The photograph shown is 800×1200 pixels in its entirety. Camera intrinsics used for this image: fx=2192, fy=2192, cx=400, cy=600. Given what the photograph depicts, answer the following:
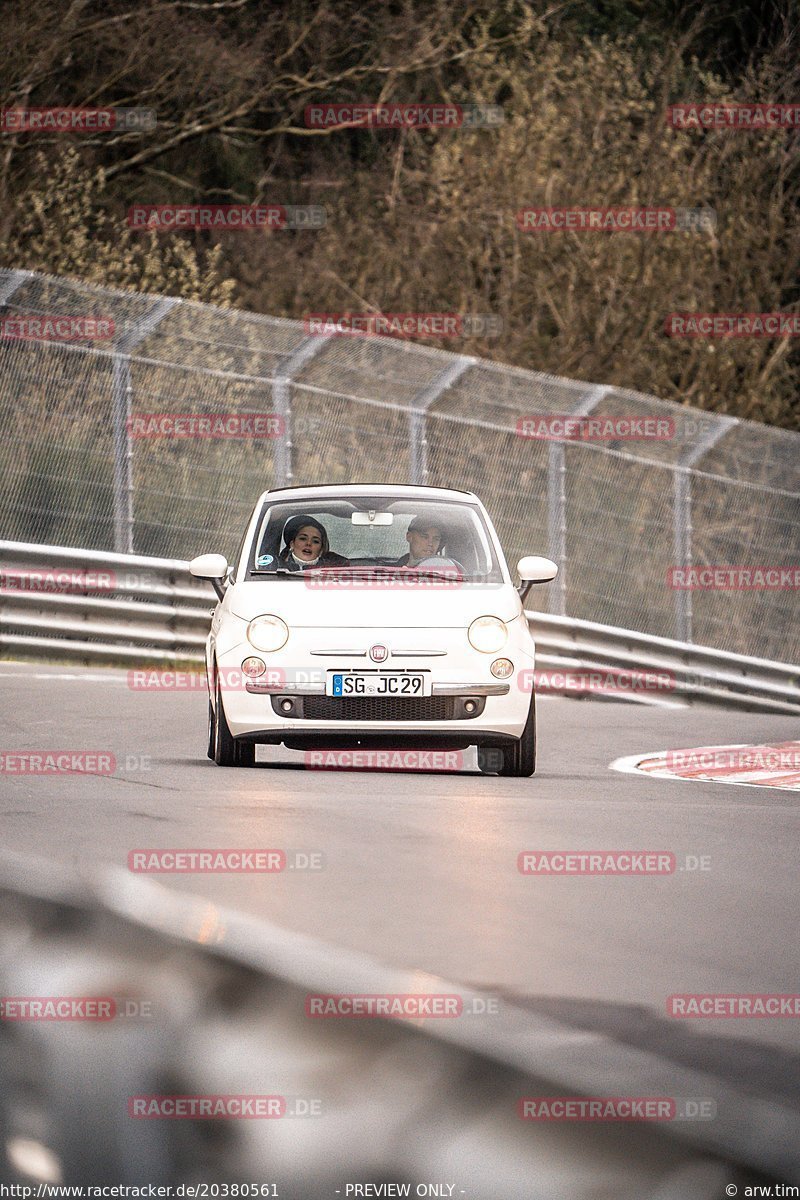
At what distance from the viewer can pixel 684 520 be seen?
19.7 meters

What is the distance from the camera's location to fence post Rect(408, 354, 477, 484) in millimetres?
19250

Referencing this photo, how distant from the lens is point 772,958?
6.72 meters

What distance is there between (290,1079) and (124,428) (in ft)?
51.4

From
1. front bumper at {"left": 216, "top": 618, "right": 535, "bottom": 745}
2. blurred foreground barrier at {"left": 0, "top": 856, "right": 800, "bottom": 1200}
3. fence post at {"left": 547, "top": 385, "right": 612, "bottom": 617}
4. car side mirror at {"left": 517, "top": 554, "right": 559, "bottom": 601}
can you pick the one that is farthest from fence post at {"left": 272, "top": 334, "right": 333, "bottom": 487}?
blurred foreground barrier at {"left": 0, "top": 856, "right": 800, "bottom": 1200}

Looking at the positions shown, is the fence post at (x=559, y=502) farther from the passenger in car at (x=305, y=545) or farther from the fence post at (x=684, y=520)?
the passenger in car at (x=305, y=545)

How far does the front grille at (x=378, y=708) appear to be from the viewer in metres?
10.9

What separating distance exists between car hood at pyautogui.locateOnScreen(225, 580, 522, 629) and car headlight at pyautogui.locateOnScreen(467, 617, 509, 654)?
0.12 ft

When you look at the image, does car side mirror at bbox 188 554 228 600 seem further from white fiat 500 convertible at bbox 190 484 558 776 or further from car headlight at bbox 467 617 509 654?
car headlight at bbox 467 617 509 654

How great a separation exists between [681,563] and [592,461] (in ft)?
4.01

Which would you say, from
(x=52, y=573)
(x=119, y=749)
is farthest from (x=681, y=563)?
(x=119, y=749)

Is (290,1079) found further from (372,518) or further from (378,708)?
(372,518)

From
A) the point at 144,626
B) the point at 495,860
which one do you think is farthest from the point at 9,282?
the point at 495,860

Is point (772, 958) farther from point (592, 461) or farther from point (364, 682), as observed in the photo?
point (592, 461)

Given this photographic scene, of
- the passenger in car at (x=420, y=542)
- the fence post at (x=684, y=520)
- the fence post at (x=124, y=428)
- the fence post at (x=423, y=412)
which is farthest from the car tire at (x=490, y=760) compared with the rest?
the fence post at (x=684, y=520)
